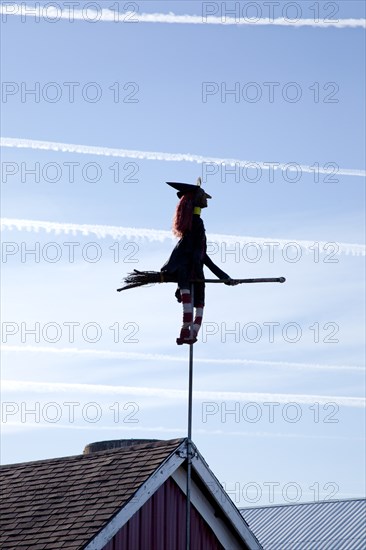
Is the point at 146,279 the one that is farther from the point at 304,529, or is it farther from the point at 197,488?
the point at 304,529

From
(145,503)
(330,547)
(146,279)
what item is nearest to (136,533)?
(145,503)

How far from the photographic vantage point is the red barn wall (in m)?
21.4

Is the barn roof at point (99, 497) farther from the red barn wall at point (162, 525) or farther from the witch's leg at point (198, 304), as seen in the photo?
the witch's leg at point (198, 304)

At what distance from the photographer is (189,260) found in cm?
2094

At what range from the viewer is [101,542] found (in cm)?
2067

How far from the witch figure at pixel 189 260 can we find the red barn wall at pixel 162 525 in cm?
268

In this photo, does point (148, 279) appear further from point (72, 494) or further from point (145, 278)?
point (72, 494)

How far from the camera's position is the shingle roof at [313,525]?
50.2 metres

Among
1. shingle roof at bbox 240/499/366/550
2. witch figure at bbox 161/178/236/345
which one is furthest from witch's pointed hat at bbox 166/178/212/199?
shingle roof at bbox 240/499/366/550

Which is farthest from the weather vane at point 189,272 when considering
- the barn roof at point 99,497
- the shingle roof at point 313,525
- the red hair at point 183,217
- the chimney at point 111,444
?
the shingle roof at point 313,525

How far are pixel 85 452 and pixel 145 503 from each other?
3878 mm

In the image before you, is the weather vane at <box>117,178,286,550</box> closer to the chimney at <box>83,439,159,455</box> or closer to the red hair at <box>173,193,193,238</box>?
the red hair at <box>173,193,193,238</box>

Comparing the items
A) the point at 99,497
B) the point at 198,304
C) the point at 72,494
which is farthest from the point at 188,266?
the point at 72,494

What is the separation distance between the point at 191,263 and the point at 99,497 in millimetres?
3796
